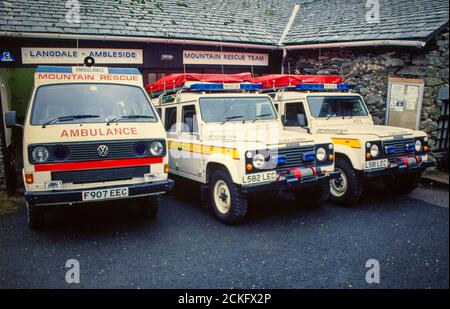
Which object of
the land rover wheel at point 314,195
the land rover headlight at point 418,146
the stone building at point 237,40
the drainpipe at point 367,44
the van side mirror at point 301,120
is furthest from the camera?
the stone building at point 237,40

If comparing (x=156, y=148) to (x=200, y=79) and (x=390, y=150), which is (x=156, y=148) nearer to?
(x=200, y=79)

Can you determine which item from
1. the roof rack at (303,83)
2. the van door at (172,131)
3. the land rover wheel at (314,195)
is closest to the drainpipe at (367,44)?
the roof rack at (303,83)

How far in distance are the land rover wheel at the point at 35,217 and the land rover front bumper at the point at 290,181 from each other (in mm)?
2816

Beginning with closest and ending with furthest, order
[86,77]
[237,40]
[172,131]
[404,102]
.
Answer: [86,77]
[172,131]
[404,102]
[237,40]

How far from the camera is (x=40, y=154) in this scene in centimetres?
416

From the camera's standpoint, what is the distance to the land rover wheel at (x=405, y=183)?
6312 mm

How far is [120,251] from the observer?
421 cm

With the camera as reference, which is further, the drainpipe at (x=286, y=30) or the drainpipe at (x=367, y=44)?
the drainpipe at (x=286, y=30)

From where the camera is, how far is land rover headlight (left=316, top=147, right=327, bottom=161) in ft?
17.3

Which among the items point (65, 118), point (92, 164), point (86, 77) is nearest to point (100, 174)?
point (92, 164)

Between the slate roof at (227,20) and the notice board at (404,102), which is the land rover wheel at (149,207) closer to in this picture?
the slate roof at (227,20)

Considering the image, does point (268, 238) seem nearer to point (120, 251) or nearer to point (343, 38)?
point (120, 251)

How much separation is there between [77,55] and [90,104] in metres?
4.24
